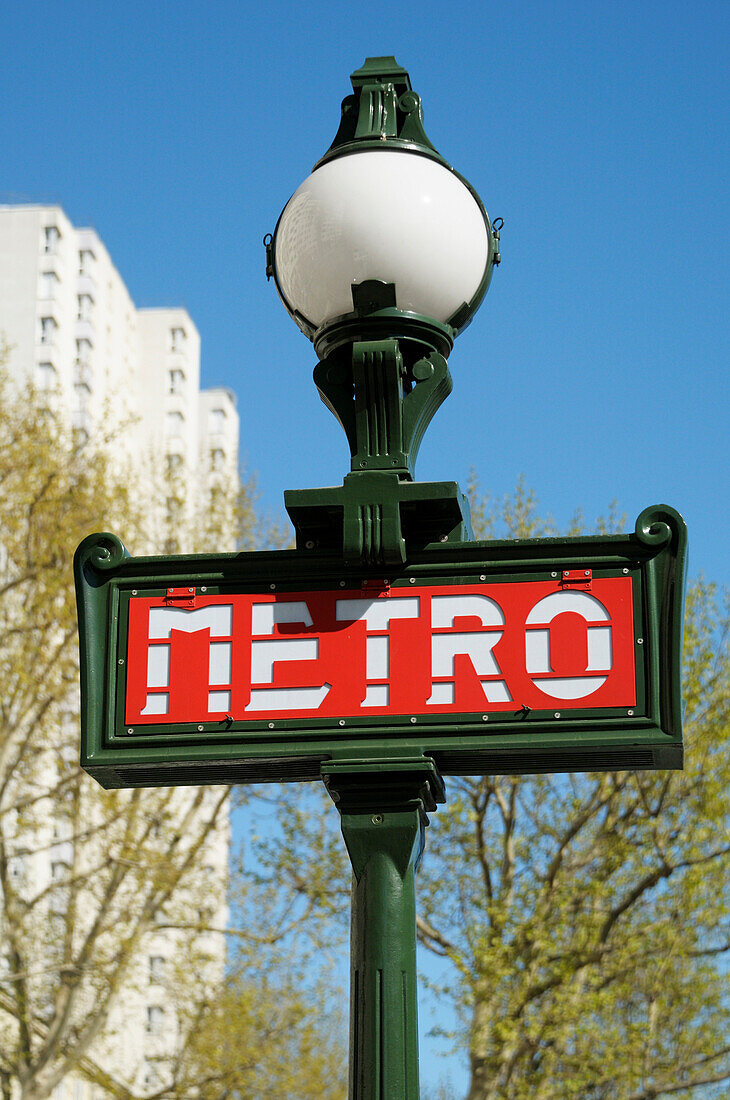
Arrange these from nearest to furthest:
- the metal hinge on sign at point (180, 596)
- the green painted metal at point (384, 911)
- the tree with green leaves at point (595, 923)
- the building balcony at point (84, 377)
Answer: the green painted metal at point (384, 911), the metal hinge on sign at point (180, 596), the tree with green leaves at point (595, 923), the building balcony at point (84, 377)

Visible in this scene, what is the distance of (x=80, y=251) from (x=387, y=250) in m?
60.4

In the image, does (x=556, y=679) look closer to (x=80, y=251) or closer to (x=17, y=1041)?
(x=17, y=1041)

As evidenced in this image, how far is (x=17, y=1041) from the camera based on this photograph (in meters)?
20.0

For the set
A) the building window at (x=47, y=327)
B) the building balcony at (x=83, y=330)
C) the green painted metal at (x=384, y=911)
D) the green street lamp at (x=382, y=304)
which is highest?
the building balcony at (x=83, y=330)

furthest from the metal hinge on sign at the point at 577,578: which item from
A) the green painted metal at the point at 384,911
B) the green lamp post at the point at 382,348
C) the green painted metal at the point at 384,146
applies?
the green painted metal at the point at 384,146

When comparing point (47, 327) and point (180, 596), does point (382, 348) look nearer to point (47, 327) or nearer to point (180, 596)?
point (180, 596)

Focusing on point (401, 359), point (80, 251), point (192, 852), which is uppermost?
point (80, 251)

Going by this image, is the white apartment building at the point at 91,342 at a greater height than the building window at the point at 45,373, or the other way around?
the white apartment building at the point at 91,342

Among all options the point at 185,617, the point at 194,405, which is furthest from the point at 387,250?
the point at 194,405

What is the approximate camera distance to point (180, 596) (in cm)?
336

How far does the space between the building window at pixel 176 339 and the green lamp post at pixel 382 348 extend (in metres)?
69.4

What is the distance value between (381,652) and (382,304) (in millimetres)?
794

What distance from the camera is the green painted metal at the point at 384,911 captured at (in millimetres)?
2852

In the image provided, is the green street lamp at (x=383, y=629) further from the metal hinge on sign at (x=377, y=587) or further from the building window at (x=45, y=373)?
the building window at (x=45, y=373)
